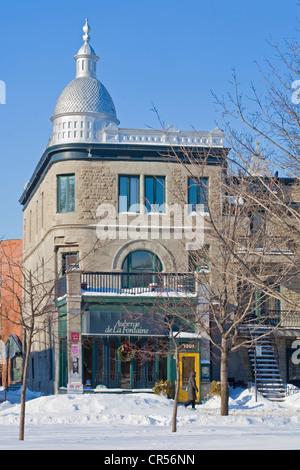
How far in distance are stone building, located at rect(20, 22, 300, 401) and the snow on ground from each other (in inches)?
115

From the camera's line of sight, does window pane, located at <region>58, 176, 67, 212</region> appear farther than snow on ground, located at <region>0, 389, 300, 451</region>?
Yes

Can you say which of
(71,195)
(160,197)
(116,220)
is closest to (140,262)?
(116,220)

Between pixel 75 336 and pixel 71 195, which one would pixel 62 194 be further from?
pixel 75 336

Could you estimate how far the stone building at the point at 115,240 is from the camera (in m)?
32.1

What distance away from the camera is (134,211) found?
118 ft

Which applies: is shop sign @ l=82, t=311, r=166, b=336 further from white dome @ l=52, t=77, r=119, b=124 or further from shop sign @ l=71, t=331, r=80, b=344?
white dome @ l=52, t=77, r=119, b=124

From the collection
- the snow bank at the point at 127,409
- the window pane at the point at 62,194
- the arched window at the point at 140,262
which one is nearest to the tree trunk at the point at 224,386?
the snow bank at the point at 127,409

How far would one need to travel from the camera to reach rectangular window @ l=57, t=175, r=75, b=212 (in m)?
36.2

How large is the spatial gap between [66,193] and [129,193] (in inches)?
118

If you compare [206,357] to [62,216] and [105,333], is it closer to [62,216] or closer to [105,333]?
[105,333]

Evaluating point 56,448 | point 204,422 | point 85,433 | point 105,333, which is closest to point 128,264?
point 105,333

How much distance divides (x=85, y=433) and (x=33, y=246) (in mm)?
23913

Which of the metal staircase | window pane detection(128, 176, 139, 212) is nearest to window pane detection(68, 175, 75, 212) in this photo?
window pane detection(128, 176, 139, 212)

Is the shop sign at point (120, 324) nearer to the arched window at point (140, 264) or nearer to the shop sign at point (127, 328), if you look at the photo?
the shop sign at point (127, 328)
